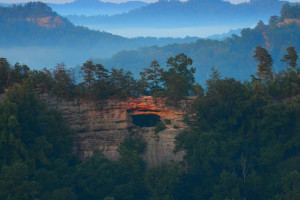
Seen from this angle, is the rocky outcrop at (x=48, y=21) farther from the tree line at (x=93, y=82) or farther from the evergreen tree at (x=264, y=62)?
the evergreen tree at (x=264, y=62)

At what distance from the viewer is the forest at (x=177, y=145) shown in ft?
71.9

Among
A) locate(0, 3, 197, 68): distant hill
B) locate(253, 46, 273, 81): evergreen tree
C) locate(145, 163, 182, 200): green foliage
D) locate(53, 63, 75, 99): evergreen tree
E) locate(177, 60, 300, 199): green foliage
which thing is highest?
locate(0, 3, 197, 68): distant hill

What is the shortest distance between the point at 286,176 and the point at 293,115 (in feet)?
15.4

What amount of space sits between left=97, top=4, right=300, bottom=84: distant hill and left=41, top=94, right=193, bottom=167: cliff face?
295 feet

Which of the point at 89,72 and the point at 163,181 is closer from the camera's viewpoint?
the point at 163,181

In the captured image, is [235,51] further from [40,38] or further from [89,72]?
[89,72]

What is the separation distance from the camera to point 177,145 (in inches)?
997

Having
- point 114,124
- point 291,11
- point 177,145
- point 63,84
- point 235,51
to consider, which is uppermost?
point 291,11

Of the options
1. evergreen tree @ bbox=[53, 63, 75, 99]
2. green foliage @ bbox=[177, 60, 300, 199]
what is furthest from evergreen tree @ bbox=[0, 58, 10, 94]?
green foliage @ bbox=[177, 60, 300, 199]

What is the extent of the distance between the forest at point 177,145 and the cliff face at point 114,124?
0.57m

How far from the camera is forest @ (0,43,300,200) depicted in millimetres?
21906

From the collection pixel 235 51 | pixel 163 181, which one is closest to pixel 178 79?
pixel 163 181

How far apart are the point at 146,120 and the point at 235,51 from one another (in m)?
106

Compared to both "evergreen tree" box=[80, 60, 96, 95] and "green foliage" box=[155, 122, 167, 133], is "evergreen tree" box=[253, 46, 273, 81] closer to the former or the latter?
"green foliage" box=[155, 122, 167, 133]
